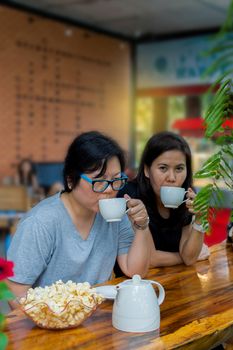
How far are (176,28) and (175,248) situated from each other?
5523mm

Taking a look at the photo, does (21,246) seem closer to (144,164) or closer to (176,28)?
(144,164)

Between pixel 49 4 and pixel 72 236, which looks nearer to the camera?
pixel 72 236

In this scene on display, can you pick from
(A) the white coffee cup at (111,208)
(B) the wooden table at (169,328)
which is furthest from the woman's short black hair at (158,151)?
(A) the white coffee cup at (111,208)

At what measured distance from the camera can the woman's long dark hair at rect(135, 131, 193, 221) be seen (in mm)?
2554

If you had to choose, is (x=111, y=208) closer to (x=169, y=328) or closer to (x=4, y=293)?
(x=169, y=328)

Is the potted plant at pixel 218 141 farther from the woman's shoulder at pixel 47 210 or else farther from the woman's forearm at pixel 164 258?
the woman's forearm at pixel 164 258

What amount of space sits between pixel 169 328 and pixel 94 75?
20.4 feet

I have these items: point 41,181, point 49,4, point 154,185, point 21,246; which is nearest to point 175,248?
point 154,185

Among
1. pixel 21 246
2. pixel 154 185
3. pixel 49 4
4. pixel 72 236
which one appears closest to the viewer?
pixel 21 246

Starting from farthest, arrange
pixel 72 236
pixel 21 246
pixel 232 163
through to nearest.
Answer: pixel 72 236
pixel 21 246
pixel 232 163

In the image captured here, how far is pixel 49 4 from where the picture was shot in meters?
6.43

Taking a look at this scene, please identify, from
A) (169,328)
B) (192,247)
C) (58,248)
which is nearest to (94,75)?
(192,247)

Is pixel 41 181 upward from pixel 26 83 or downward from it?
downward

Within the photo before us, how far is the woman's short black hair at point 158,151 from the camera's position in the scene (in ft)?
8.38
